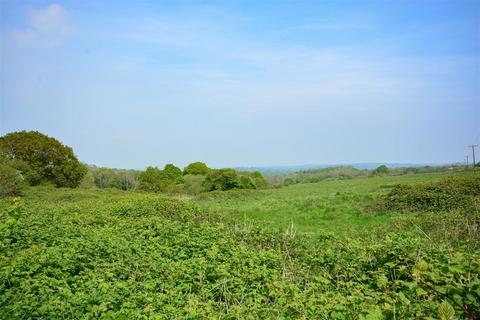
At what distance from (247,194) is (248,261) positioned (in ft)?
76.3

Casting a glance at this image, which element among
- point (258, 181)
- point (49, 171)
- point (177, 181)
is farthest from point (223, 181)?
point (49, 171)

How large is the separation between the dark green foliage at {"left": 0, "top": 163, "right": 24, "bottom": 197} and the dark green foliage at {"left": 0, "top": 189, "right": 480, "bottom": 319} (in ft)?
53.2

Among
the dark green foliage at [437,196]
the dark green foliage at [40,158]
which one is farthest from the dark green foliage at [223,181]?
the dark green foliage at [437,196]

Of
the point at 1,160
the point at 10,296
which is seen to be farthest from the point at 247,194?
the point at 10,296

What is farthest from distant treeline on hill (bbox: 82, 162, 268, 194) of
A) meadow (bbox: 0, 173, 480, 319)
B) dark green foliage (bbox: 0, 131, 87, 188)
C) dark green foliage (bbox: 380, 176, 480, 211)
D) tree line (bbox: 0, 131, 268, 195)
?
meadow (bbox: 0, 173, 480, 319)

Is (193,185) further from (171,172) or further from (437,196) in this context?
(437,196)

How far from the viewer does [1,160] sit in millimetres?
29156

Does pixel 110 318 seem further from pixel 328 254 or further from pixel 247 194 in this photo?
pixel 247 194

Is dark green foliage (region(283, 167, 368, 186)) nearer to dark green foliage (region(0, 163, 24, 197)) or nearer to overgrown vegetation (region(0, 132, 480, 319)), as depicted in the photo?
dark green foliage (region(0, 163, 24, 197))

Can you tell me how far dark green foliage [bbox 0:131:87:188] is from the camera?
3048 centimetres

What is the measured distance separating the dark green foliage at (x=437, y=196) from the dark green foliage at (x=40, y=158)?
26.5 m

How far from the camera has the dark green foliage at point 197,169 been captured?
182 feet

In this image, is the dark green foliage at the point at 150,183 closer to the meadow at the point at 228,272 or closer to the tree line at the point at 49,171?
the tree line at the point at 49,171

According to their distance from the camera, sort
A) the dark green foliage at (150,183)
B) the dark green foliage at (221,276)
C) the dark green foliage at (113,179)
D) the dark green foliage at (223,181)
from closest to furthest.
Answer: the dark green foliage at (221,276)
the dark green foliage at (150,183)
the dark green foliage at (223,181)
the dark green foliage at (113,179)
